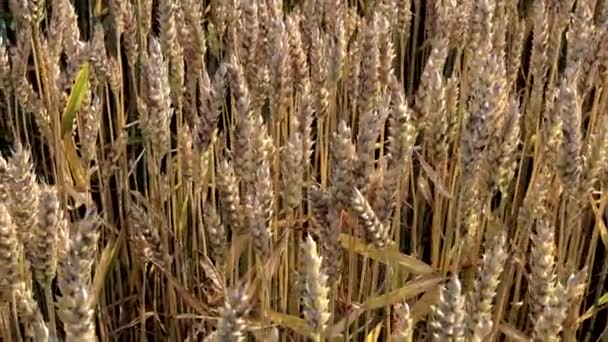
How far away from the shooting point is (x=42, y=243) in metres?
0.90

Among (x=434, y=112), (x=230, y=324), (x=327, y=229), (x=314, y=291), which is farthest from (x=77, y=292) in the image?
(x=434, y=112)

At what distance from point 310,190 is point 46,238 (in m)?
0.27

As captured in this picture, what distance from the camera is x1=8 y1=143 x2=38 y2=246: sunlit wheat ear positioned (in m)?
0.94

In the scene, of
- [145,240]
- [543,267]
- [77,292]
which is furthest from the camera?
[145,240]

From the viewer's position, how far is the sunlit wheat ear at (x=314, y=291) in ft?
2.70

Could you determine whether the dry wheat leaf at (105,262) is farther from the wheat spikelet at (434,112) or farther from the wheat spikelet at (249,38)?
the wheat spikelet at (434,112)

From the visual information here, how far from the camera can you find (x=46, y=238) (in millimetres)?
899

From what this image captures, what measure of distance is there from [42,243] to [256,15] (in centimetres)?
48

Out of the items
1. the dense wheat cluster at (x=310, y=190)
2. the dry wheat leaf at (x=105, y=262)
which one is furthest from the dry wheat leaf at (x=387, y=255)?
the dry wheat leaf at (x=105, y=262)

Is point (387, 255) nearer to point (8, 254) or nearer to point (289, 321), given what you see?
point (289, 321)

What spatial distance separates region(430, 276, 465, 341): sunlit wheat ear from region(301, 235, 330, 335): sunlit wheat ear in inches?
4.1

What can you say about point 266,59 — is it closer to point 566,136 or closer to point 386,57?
point 386,57

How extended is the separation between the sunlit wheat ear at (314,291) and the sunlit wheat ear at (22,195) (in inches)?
11.6

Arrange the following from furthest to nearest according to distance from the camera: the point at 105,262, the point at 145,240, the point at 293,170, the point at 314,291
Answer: the point at 105,262, the point at 145,240, the point at 293,170, the point at 314,291
